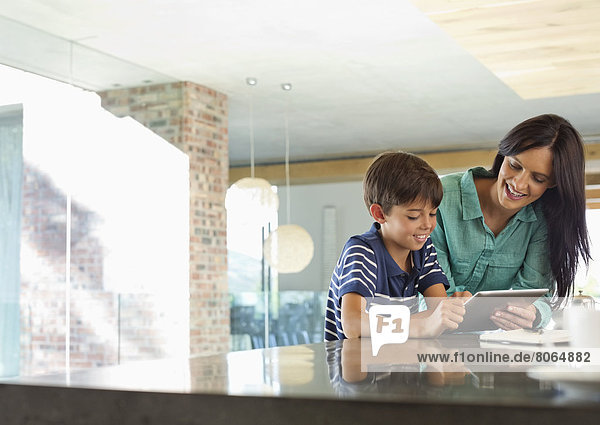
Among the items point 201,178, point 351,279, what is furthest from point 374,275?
point 201,178

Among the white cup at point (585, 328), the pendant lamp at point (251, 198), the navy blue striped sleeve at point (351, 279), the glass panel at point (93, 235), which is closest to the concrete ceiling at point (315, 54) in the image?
the glass panel at point (93, 235)

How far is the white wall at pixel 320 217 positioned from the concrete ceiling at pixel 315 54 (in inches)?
93.3

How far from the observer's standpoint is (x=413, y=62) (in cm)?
581

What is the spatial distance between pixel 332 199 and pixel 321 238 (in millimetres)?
559

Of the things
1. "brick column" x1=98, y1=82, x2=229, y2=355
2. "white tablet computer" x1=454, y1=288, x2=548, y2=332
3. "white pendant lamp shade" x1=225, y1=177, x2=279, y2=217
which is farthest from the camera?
"white pendant lamp shade" x1=225, y1=177, x2=279, y2=217

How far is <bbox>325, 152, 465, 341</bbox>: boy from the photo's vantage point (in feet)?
5.58

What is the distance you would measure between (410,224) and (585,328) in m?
0.86

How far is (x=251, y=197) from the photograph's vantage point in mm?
6789

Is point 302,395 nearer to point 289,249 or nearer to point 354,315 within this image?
point 354,315

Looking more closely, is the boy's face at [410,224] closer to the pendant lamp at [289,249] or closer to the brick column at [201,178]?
the brick column at [201,178]

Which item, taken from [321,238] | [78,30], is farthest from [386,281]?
[321,238]

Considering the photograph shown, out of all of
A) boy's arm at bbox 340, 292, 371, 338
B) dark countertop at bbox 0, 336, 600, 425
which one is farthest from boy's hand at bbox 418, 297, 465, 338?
dark countertop at bbox 0, 336, 600, 425

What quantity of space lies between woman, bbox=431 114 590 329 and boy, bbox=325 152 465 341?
170 millimetres

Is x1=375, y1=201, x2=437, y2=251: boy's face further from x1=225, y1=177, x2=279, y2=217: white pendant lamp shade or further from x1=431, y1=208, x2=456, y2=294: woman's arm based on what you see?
x1=225, y1=177, x2=279, y2=217: white pendant lamp shade
